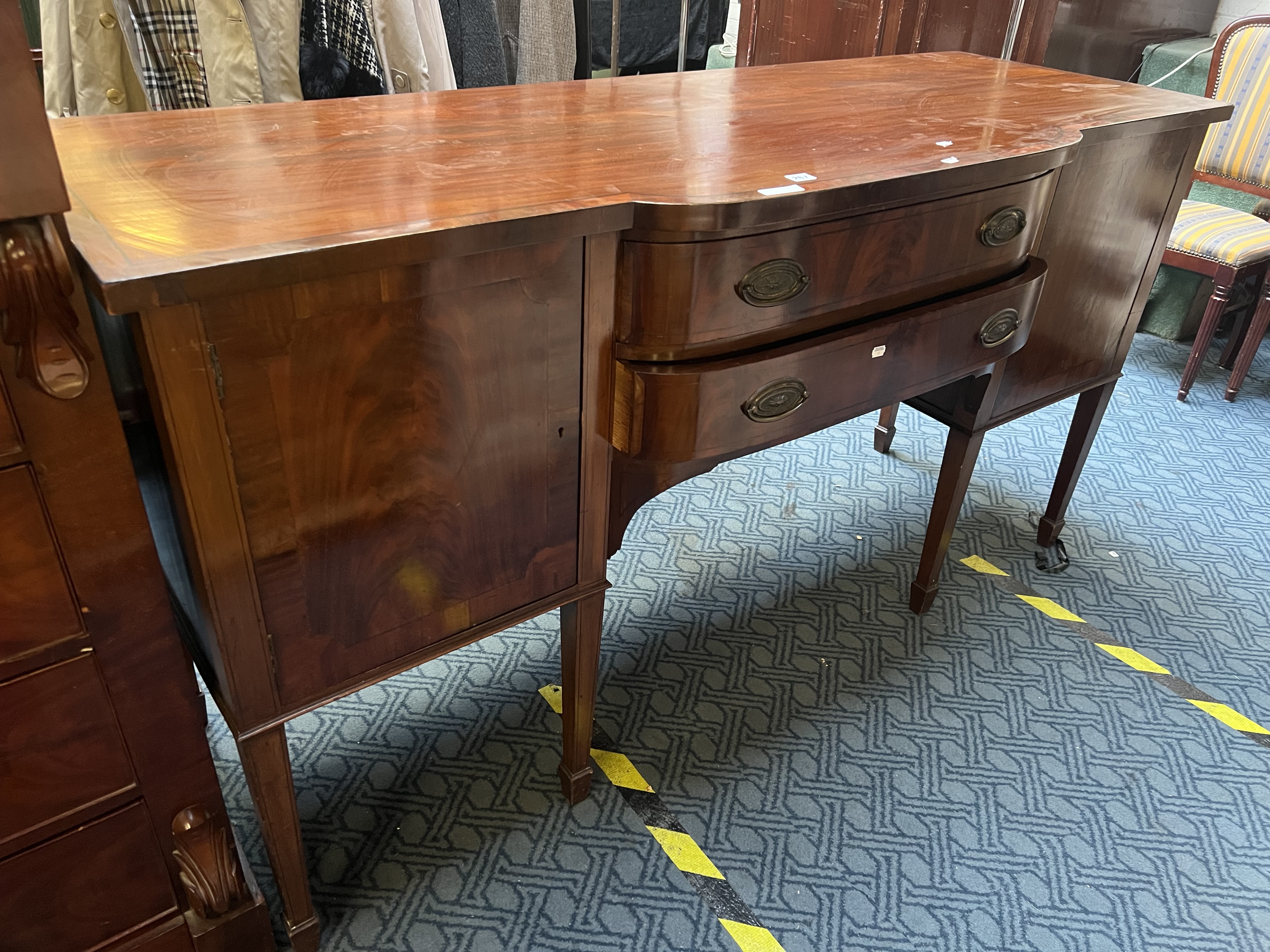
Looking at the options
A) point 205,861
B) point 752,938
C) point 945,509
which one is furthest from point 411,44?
point 752,938

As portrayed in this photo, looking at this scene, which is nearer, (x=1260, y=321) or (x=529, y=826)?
(x=529, y=826)

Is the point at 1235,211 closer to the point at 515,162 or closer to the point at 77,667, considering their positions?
the point at 515,162

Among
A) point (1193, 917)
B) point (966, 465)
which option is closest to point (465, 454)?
point (966, 465)

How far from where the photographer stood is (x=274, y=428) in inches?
31.9

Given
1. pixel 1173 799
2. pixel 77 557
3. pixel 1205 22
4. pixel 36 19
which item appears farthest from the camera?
pixel 1205 22

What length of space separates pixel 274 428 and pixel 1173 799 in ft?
4.71

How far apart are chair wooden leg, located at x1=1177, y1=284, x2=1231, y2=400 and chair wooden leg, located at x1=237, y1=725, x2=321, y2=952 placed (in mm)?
2544

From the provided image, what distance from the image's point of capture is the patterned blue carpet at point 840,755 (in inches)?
49.1

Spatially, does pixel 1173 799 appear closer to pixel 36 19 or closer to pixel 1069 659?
pixel 1069 659

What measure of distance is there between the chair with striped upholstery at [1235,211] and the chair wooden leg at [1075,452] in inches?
35.2

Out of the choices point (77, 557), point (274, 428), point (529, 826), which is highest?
point (274, 428)

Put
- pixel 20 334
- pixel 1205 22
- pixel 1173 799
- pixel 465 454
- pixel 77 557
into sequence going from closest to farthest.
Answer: pixel 20 334
pixel 77 557
pixel 465 454
pixel 1173 799
pixel 1205 22

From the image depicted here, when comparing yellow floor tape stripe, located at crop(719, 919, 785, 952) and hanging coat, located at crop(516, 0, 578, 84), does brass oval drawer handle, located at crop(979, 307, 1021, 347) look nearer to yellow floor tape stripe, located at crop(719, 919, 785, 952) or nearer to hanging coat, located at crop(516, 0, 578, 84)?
yellow floor tape stripe, located at crop(719, 919, 785, 952)

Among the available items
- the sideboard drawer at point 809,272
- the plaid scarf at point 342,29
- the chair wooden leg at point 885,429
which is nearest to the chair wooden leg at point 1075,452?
the chair wooden leg at point 885,429
